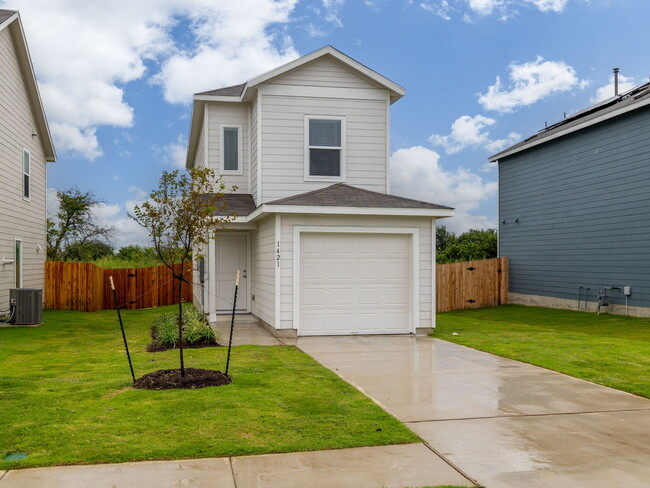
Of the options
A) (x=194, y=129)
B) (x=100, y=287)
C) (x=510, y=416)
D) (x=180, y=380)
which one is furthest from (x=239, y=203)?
(x=510, y=416)

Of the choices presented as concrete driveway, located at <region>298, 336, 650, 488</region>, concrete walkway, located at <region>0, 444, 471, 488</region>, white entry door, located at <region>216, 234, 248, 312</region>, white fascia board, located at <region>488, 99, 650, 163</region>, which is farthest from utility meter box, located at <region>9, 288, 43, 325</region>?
white fascia board, located at <region>488, 99, 650, 163</region>

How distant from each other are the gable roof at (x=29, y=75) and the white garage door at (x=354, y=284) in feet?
34.7

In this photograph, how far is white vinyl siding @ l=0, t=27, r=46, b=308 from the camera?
16.4 meters

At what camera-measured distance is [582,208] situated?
1964 centimetres

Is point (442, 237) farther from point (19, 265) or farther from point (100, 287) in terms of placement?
point (19, 265)

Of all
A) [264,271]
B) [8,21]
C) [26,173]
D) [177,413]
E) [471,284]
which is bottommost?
[177,413]

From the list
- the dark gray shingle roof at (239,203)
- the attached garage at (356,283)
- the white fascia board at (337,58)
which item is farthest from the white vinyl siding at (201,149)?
the attached garage at (356,283)

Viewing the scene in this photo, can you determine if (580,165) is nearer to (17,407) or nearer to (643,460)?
(643,460)

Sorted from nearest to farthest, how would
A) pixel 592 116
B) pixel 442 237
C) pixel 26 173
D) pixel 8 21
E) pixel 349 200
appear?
pixel 349 200 → pixel 8 21 → pixel 26 173 → pixel 592 116 → pixel 442 237

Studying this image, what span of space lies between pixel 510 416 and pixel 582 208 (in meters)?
14.9

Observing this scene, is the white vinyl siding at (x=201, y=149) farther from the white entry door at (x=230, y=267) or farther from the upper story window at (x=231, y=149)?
the white entry door at (x=230, y=267)

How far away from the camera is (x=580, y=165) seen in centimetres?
1978

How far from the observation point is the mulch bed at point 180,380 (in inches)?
303

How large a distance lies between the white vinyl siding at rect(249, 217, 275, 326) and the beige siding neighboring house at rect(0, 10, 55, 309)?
6.89 metres
